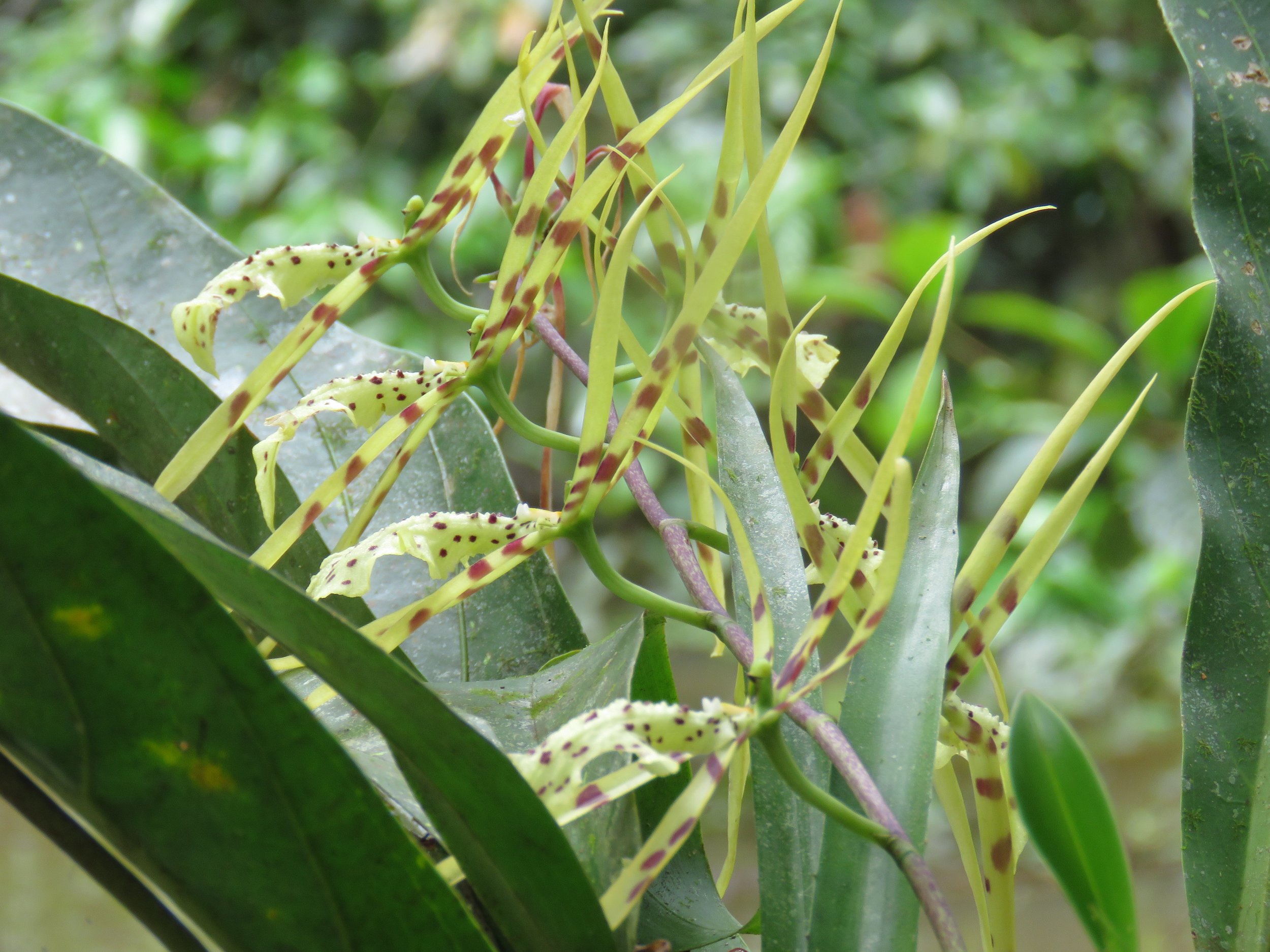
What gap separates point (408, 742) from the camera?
171 millimetres

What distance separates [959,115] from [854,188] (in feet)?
0.85

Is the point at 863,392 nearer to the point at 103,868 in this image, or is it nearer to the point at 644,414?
the point at 644,414

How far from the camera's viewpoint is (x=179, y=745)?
0.54 feet

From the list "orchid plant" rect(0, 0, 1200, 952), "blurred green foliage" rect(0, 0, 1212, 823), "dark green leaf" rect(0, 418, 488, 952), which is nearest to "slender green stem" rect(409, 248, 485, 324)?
"orchid plant" rect(0, 0, 1200, 952)

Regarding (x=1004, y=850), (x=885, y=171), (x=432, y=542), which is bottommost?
(x=1004, y=850)

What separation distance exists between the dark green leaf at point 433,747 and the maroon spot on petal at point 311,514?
0.18 feet

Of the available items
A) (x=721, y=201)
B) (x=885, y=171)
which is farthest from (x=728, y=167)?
(x=885, y=171)

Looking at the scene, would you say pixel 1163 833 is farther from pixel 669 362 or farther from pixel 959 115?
pixel 959 115

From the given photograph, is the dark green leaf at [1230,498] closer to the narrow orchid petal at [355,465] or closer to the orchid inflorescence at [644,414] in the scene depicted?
the orchid inflorescence at [644,414]

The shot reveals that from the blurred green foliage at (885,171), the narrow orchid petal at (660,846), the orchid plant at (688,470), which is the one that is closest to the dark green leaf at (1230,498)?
the orchid plant at (688,470)

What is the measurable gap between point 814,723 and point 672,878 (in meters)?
0.06

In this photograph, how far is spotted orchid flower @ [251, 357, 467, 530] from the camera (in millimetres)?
241

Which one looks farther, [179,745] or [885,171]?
[885,171]

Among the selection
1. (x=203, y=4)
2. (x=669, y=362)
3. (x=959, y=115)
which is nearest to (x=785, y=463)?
(x=669, y=362)
